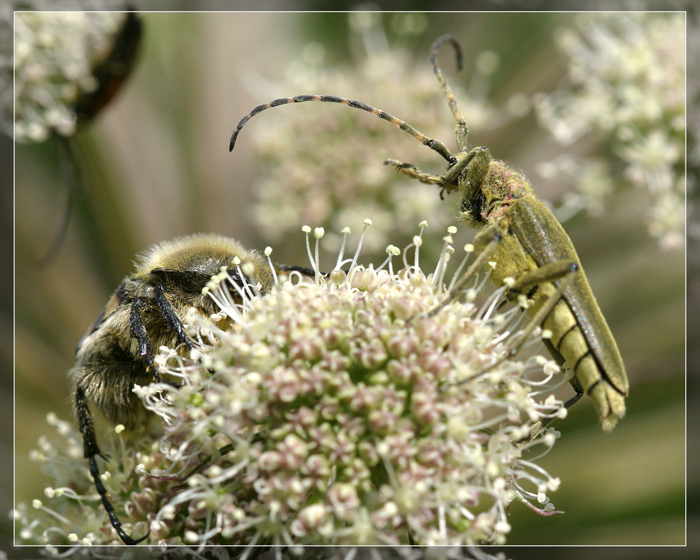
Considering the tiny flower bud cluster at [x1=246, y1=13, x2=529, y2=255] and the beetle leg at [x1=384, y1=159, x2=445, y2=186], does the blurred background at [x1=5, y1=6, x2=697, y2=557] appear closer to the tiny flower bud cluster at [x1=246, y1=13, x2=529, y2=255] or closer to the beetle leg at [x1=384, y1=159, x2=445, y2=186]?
the tiny flower bud cluster at [x1=246, y1=13, x2=529, y2=255]

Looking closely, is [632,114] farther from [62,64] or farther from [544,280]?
[62,64]

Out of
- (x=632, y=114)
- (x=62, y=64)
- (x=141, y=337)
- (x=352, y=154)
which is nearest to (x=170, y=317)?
(x=141, y=337)

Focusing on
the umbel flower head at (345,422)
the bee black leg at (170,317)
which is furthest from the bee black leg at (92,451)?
the bee black leg at (170,317)

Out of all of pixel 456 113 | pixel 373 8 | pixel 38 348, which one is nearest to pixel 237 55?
pixel 373 8

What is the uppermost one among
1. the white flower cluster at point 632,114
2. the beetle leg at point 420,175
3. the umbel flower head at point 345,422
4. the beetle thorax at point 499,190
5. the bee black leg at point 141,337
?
the white flower cluster at point 632,114

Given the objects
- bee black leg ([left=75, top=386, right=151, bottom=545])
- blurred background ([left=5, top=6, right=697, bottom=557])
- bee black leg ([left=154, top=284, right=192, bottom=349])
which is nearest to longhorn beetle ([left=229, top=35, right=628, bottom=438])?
bee black leg ([left=154, top=284, right=192, bottom=349])

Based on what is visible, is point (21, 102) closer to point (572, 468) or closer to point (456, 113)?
point (456, 113)

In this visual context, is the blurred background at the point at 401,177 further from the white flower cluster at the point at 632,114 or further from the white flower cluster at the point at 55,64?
the white flower cluster at the point at 55,64
